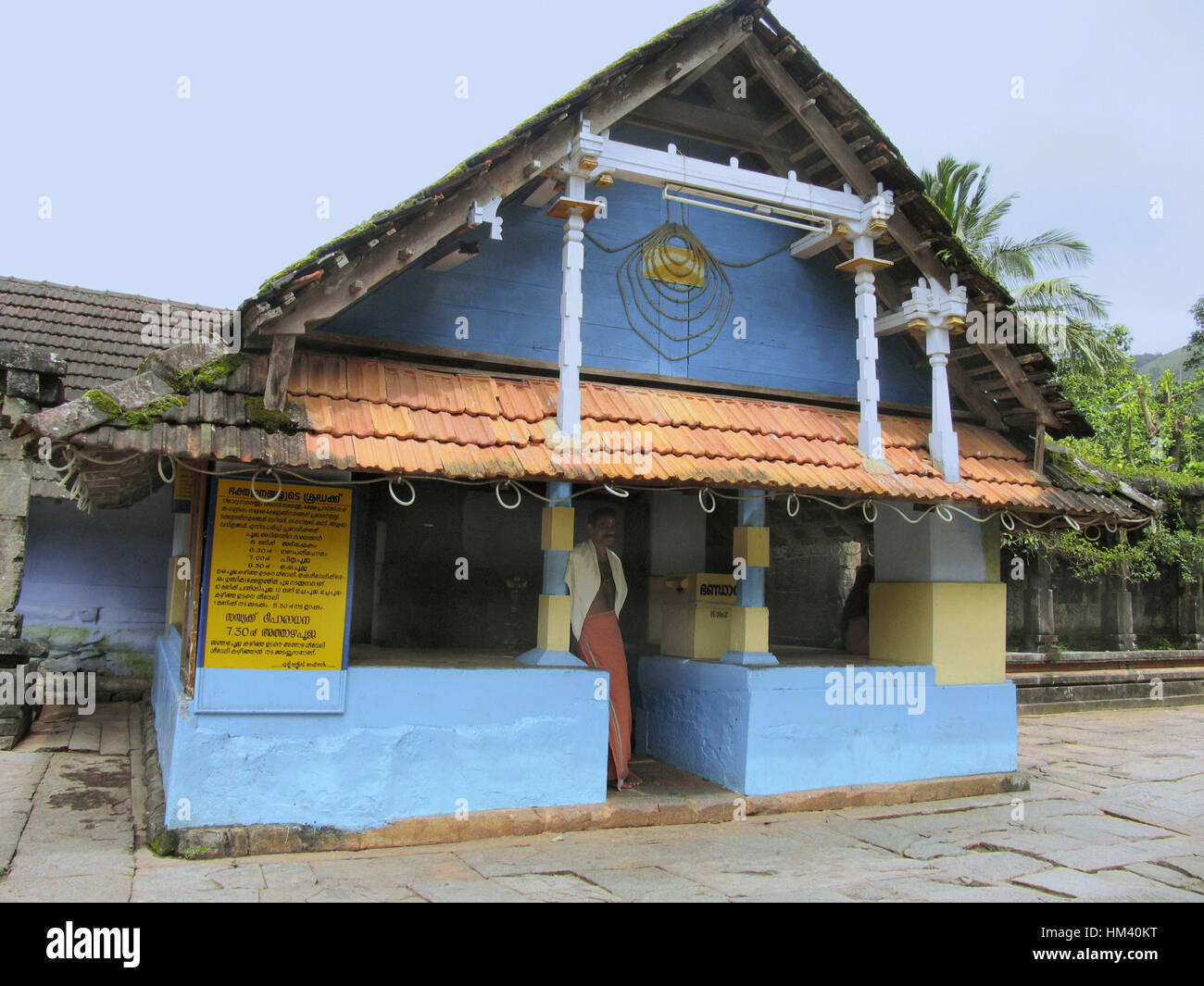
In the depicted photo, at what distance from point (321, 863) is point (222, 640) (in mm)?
1456

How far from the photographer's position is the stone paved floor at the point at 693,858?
519 cm

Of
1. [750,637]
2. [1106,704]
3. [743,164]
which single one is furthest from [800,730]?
[1106,704]

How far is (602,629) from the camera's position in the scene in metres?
7.46

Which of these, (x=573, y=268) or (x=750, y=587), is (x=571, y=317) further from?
(x=750, y=587)

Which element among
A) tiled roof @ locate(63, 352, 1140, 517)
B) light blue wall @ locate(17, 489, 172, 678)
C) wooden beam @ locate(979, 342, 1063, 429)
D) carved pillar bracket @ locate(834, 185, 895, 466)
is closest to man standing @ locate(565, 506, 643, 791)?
tiled roof @ locate(63, 352, 1140, 517)

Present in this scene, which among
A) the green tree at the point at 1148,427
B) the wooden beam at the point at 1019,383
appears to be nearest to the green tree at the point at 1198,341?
the green tree at the point at 1148,427

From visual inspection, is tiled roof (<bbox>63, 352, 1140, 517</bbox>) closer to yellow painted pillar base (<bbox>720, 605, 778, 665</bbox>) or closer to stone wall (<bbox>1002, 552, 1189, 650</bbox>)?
yellow painted pillar base (<bbox>720, 605, 778, 665</bbox>)

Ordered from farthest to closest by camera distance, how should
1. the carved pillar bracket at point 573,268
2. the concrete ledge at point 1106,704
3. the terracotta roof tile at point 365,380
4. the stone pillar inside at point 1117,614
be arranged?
1. the stone pillar inside at point 1117,614
2. the concrete ledge at point 1106,704
3. the carved pillar bracket at point 573,268
4. the terracotta roof tile at point 365,380

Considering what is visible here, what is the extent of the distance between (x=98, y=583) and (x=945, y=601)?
986 cm

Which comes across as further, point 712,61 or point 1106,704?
point 1106,704

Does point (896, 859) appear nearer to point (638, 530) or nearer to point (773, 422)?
point (773, 422)

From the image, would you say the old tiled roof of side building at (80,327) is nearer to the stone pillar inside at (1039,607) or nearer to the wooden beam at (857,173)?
the wooden beam at (857,173)

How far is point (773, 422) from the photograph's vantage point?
759 cm

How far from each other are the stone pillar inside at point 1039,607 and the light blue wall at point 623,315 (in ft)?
24.7
